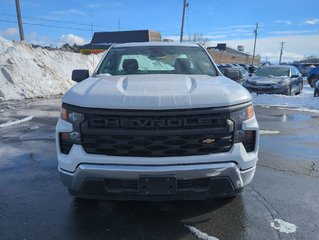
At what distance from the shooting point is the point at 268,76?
55.8ft

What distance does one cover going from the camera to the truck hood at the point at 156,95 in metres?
3.20

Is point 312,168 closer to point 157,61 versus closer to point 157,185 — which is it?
point 157,61

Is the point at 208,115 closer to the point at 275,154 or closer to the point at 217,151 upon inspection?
the point at 217,151

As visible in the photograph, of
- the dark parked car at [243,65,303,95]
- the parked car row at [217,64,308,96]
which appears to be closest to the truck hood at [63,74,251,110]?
the parked car row at [217,64,308,96]

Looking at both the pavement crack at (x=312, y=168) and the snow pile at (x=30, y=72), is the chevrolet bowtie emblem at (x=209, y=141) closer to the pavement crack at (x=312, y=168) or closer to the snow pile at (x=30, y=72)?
the pavement crack at (x=312, y=168)

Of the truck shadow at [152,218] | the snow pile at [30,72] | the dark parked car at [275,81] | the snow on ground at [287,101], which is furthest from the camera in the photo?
the dark parked car at [275,81]

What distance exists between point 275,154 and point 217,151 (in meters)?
3.42

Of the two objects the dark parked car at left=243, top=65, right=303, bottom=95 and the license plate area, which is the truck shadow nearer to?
the license plate area

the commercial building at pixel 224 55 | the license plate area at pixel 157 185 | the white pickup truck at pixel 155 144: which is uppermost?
the white pickup truck at pixel 155 144

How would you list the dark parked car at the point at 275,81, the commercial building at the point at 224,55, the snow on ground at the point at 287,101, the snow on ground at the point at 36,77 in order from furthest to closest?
the commercial building at the point at 224,55, the dark parked car at the point at 275,81, the snow on ground at the point at 36,77, the snow on ground at the point at 287,101

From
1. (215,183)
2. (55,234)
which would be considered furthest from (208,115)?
(55,234)

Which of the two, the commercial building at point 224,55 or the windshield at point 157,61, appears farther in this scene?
the commercial building at point 224,55

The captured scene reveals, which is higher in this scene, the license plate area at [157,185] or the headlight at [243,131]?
the headlight at [243,131]

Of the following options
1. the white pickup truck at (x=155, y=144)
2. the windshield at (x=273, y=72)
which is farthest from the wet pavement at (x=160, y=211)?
the windshield at (x=273, y=72)
